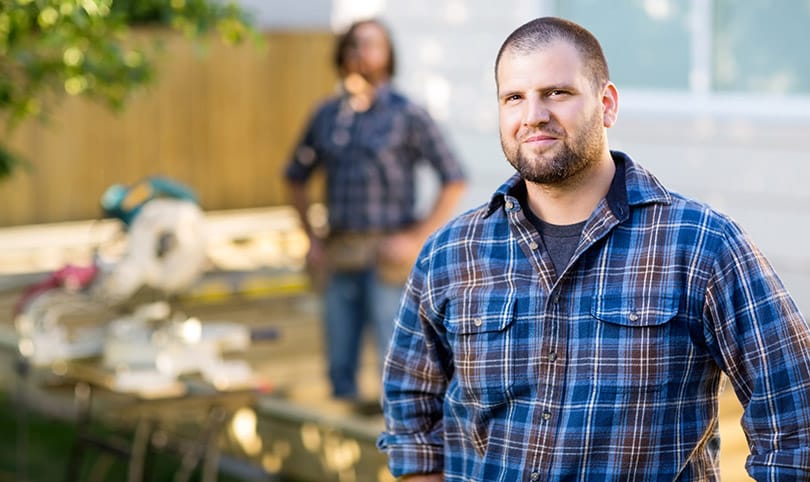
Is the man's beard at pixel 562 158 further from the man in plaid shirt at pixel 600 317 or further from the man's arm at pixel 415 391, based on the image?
the man's arm at pixel 415 391

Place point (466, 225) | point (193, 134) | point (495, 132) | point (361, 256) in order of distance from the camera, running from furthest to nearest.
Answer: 1. point (193, 134)
2. point (495, 132)
3. point (361, 256)
4. point (466, 225)

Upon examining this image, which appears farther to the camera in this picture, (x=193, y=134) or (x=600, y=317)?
(x=193, y=134)

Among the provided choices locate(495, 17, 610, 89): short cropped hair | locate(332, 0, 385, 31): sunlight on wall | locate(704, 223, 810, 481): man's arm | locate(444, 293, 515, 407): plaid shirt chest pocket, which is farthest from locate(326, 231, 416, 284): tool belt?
locate(704, 223, 810, 481): man's arm

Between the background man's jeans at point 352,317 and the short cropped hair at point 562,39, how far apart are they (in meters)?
3.56

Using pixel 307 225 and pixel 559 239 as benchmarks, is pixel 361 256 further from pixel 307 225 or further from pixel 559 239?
pixel 559 239

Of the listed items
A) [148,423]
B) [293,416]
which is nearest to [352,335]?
[293,416]

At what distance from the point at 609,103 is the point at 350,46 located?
3.72 metres

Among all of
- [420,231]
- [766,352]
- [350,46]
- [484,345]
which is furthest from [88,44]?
[766,352]

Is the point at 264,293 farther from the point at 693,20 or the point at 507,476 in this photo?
the point at 507,476

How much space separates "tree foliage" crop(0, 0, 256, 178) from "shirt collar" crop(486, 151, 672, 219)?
79.4 inches

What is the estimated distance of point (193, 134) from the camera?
15.0 metres

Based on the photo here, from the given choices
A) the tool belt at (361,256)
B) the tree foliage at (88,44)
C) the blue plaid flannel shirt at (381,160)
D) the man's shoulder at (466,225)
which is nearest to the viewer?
the man's shoulder at (466,225)

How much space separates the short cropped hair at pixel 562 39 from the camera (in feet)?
8.30

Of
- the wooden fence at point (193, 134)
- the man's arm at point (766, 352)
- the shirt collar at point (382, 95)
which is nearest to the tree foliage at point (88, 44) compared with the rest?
the shirt collar at point (382, 95)
